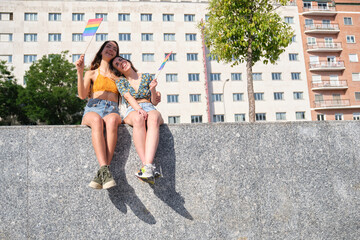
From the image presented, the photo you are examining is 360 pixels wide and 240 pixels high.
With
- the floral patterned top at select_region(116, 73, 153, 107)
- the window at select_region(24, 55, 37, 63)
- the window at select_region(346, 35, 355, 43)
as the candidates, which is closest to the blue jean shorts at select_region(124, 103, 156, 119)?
the floral patterned top at select_region(116, 73, 153, 107)

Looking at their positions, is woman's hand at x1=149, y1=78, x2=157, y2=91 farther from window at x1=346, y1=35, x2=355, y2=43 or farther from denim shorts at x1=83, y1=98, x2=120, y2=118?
window at x1=346, y1=35, x2=355, y2=43

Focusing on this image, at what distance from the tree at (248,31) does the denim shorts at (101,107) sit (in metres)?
11.1

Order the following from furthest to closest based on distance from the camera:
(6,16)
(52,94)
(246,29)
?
(6,16)
(52,94)
(246,29)

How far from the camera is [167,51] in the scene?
36281 millimetres

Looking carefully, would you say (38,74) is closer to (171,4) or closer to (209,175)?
(171,4)

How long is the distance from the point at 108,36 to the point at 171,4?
919cm

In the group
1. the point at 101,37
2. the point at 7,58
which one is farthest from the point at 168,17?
the point at 7,58

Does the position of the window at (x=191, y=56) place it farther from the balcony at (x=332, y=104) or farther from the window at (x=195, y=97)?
the balcony at (x=332, y=104)

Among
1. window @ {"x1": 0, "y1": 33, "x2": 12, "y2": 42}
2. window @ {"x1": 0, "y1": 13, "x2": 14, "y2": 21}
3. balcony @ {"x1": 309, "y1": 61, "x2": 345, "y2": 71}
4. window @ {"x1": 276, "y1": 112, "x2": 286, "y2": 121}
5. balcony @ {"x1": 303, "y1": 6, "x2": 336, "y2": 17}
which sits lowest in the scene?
window @ {"x1": 276, "y1": 112, "x2": 286, "y2": 121}

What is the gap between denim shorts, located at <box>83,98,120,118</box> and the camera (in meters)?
3.29

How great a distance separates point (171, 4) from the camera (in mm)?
37656

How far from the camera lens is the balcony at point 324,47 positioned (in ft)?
127

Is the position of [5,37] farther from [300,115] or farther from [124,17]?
[300,115]

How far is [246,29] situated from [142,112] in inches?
482
